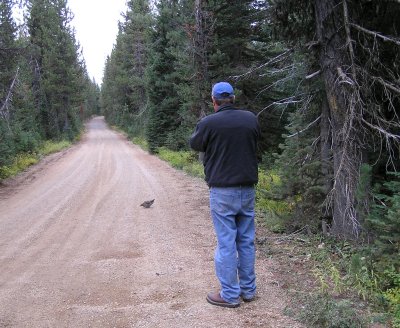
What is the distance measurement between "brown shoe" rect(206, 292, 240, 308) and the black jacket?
3.86 ft

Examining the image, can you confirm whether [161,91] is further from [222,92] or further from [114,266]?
[222,92]

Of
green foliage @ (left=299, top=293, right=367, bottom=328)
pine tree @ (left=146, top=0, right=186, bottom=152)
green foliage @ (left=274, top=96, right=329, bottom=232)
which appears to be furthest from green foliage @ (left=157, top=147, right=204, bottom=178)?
green foliage @ (left=299, top=293, right=367, bottom=328)

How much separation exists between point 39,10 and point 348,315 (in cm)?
4291

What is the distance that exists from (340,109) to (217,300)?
347 centimetres

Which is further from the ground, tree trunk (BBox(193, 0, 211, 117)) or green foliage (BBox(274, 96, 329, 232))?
Result: tree trunk (BBox(193, 0, 211, 117))

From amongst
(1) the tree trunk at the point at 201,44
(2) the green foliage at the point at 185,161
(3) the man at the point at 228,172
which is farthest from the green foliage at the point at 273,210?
(1) the tree trunk at the point at 201,44

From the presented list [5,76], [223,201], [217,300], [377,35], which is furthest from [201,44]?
[217,300]

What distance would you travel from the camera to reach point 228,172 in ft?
14.3

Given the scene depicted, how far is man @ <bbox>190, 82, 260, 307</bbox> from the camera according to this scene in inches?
171

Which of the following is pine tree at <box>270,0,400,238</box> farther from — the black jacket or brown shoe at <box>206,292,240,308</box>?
brown shoe at <box>206,292,240,308</box>

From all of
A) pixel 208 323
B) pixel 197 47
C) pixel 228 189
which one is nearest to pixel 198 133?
pixel 228 189

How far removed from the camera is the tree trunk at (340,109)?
5.97 m

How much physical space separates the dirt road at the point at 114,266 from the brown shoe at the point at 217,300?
0.22 feet

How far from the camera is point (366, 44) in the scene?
19.2ft
